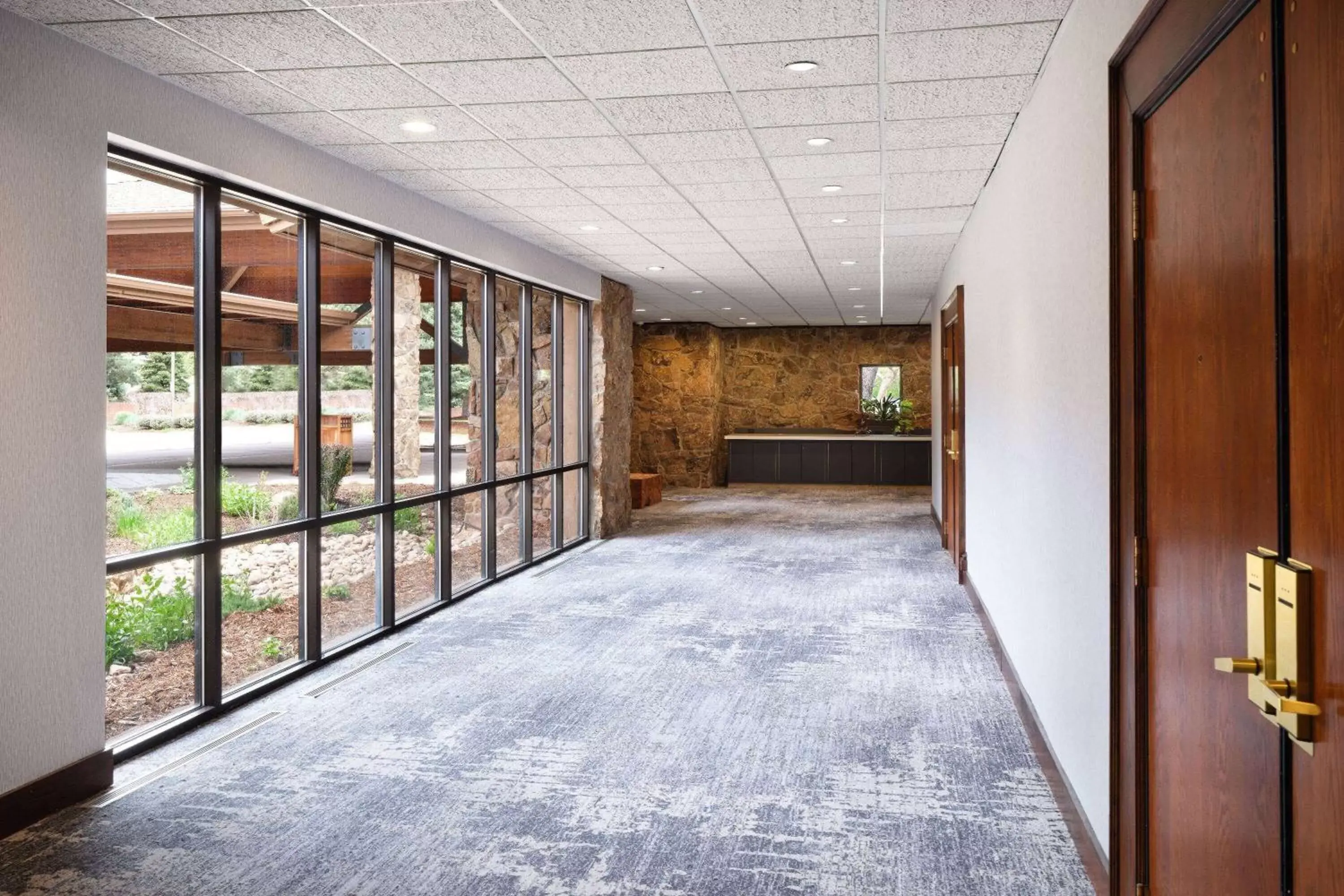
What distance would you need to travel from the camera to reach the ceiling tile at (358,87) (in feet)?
11.0

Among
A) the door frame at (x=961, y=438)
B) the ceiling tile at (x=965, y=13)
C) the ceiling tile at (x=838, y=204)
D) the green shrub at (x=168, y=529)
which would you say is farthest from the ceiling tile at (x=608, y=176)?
the door frame at (x=961, y=438)

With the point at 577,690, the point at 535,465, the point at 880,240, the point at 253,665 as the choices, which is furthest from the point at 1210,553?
the point at 535,465

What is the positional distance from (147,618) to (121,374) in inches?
35.4

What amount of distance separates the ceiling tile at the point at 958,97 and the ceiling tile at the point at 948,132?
0.06 metres

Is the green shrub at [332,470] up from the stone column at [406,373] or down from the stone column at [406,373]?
down

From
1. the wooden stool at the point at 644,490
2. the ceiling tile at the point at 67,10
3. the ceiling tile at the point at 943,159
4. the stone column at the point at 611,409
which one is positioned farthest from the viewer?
the wooden stool at the point at 644,490

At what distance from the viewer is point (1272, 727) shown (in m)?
1.39

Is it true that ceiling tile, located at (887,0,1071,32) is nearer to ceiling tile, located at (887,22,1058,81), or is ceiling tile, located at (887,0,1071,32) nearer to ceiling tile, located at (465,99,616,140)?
ceiling tile, located at (887,22,1058,81)

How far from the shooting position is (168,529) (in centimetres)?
367

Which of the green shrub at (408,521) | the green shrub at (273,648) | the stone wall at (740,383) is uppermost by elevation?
the stone wall at (740,383)

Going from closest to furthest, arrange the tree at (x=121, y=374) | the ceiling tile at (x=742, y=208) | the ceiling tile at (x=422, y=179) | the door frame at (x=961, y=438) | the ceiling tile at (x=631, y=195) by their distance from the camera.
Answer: the tree at (x=121, y=374) < the ceiling tile at (x=422, y=179) < the ceiling tile at (x=631, y=195) < the ceiling tile at (x=742, y=208) < the door frame at (x=961, y=438)

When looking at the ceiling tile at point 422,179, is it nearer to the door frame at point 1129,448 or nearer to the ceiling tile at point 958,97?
the ceiling tile at point 958,97

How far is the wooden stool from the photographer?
451 inches

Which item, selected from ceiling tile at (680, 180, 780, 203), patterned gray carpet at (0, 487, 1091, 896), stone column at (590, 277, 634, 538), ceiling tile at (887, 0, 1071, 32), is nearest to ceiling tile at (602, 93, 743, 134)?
ceiling tile at (887, 0, 1071, 32)
